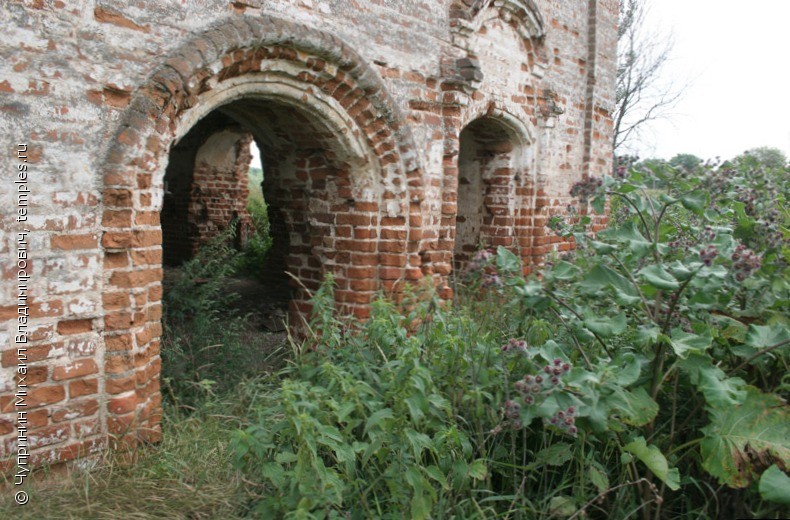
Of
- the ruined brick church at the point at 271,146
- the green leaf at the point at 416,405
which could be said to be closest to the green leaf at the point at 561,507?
the green leaf at the point at 416,405

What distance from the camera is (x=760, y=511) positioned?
2.72 metres

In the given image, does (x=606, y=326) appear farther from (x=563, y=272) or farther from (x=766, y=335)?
(x=766, y=335)

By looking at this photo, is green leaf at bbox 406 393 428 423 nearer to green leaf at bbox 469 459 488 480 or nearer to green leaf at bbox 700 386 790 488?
green leaf at bbox 469 459 488 480

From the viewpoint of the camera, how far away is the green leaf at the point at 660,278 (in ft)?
8.59

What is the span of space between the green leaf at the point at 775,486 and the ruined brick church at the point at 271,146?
3.14 metres

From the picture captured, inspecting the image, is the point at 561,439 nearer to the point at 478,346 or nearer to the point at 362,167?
the point at 478,346

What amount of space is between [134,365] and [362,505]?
64.5 inches

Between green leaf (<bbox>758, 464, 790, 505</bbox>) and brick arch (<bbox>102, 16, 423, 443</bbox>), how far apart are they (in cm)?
314

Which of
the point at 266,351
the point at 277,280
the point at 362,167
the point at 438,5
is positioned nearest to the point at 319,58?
the point at 362,167

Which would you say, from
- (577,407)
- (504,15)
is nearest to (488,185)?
(504,15)

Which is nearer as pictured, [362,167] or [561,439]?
[561,439]

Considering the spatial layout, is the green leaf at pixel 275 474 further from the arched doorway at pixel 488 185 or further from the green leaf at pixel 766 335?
the arched doorway at pixel 488 185

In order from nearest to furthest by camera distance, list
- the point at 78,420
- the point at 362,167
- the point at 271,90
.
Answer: the point at 78,420, the point at 271,90, the point at 362,167

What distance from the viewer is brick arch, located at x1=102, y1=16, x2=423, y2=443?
3.52m
